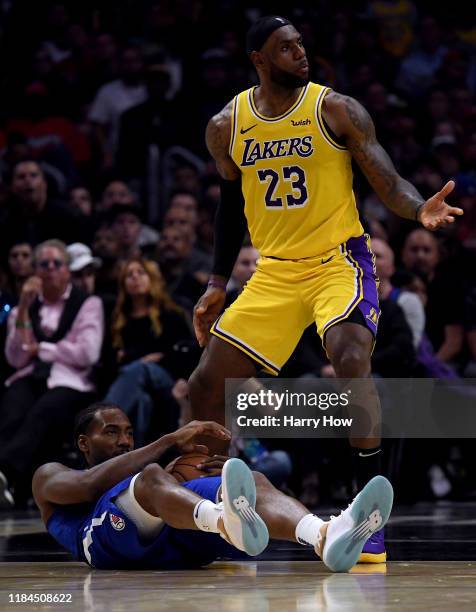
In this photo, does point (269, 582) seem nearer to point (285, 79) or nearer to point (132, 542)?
point (132, 542)

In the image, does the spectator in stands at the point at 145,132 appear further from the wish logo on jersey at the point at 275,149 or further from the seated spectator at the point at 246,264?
the wish logo on jersey at the point at 275,149

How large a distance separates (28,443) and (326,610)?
14.8 feet

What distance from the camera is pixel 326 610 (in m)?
3.12

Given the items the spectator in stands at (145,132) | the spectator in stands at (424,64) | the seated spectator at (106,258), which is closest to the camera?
the seated spectator at (106,258)

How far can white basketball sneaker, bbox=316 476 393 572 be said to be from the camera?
3.68 m

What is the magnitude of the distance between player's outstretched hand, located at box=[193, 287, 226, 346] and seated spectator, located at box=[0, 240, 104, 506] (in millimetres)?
2575

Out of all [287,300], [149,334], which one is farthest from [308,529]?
[149,334]

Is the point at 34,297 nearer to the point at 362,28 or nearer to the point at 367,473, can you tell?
the point at 367,473

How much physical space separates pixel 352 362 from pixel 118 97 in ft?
22.9

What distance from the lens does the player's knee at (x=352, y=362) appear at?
446cm

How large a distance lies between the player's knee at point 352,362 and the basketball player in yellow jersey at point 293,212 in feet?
0.55

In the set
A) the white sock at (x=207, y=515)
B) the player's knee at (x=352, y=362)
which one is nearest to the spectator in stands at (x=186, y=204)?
the player's knee at (x=352, y=362)

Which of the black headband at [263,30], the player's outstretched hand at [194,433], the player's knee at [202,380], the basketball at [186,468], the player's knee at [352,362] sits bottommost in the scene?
the basketball at [186,468]

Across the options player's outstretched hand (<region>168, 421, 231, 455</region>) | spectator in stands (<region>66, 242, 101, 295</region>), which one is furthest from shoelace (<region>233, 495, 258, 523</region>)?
spectator in stands (<region>66, 242, 101, 295</region>)
